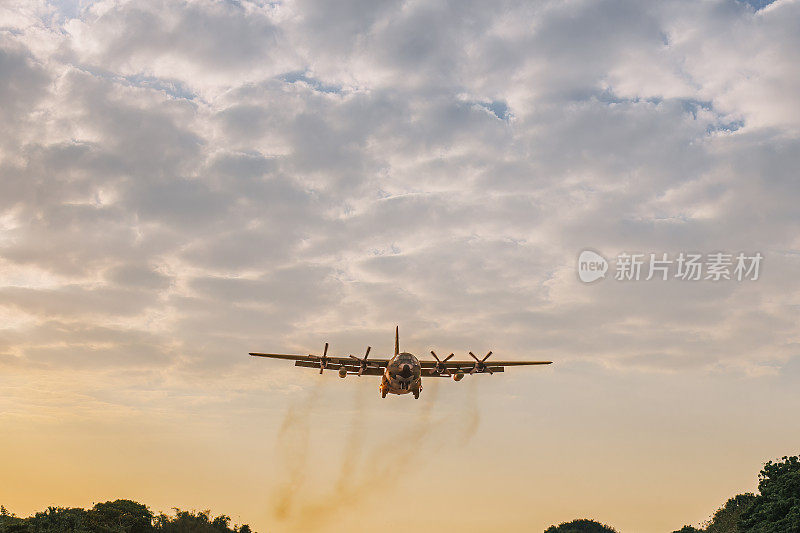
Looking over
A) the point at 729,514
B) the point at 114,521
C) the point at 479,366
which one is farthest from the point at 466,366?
the point at 729,514

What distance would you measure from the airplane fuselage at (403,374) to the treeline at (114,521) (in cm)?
5000

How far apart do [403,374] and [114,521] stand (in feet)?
261

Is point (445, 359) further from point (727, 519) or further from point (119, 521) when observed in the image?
point (727, 519)

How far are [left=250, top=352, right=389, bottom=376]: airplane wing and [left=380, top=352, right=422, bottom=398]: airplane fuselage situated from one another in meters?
7.92

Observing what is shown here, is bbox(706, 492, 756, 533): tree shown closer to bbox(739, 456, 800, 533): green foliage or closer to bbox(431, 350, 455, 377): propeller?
bbox(739, 456, 800, 533): green foliage

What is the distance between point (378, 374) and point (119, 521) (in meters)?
68.0

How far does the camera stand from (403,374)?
73438mm

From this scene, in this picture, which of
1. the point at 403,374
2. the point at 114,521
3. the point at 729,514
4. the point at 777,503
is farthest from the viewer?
the point at 729,514

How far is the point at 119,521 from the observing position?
121 meters

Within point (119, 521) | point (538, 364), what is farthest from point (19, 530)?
point (538, 364)

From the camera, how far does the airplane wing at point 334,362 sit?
83.7 m

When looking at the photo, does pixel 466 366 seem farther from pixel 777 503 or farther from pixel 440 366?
pixel 777 503

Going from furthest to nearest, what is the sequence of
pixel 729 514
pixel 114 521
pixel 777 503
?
1. pixel 729 514
2. pixel 114 521
3. pixel 777 503

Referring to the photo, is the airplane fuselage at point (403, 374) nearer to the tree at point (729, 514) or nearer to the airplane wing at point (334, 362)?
the airplane wing at point (334, 362)
